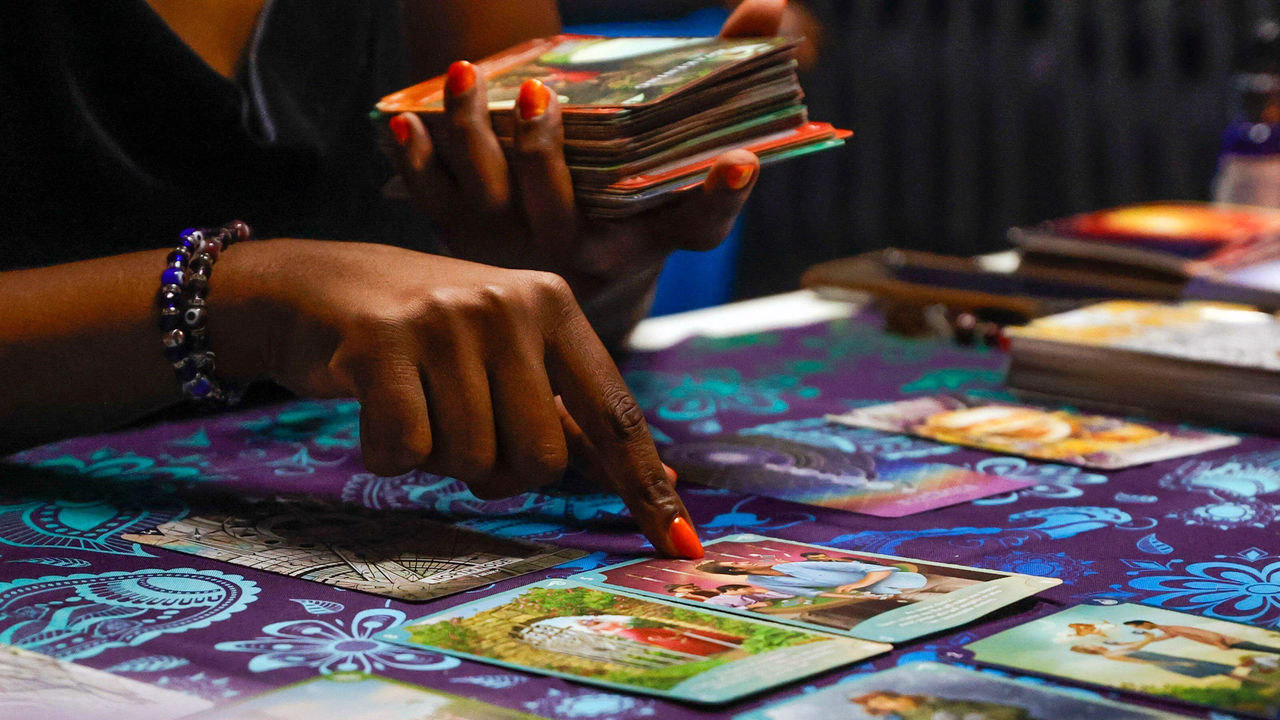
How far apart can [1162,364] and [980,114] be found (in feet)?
9.78

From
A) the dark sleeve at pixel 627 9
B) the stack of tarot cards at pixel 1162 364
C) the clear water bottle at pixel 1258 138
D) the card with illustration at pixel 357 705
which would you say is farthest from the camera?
the dark sleeve at pixel 627 9

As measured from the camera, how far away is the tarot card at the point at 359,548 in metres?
0.75

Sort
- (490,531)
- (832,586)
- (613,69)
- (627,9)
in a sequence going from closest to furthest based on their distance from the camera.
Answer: (832,586), (490,531), (613,69), (627,9)

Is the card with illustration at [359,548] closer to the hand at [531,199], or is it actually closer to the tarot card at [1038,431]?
the hand at [531,199]

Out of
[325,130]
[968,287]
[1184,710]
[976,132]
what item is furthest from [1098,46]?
[1184,710]

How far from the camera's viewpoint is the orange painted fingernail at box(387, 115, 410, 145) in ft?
3.59

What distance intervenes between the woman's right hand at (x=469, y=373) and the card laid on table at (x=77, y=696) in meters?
0.23

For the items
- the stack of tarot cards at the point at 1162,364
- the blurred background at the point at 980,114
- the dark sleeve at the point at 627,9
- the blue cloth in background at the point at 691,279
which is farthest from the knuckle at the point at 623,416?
the dark sleeve at the point at 627,9

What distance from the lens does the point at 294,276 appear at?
0.88 metres

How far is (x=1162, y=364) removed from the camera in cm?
120

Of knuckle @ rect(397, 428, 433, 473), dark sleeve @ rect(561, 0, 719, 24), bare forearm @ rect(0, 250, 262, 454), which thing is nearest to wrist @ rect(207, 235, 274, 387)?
bare forearm @ rect(0, 250, 262, 454)

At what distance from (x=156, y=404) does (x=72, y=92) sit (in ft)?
1.01

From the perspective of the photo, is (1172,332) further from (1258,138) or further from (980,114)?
(980,114)

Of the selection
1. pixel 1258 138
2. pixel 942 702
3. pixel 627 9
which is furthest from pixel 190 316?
pixel 627 9
